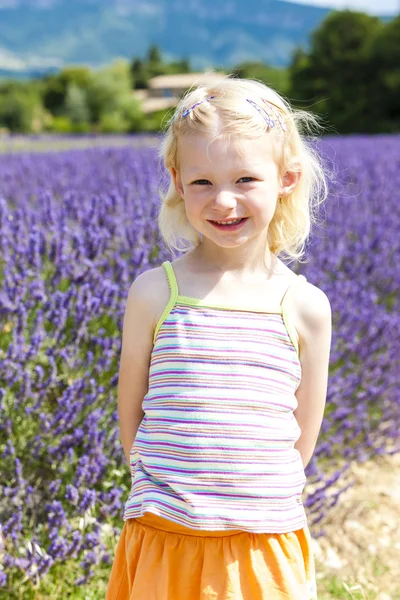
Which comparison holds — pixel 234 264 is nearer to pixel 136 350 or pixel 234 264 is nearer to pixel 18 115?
pixel 136 350

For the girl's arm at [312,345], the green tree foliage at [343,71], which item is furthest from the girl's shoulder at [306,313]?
A: the green tree foliage at [343,71]

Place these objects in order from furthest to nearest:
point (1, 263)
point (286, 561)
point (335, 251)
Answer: point (335, 251)
point (1, 263)
point (286, 561)

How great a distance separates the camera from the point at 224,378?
1.28 m

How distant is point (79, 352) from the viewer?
2252 millimetres

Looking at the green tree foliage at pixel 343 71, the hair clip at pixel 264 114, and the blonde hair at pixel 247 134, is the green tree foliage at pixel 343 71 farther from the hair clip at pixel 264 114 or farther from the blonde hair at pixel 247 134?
the hair clip at pixel 264 114

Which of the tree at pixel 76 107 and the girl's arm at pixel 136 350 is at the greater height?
the tree at pixel 76 107

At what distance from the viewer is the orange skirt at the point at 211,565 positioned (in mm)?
1228

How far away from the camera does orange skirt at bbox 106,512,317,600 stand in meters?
1.23

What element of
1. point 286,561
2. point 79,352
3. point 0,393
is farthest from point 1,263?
point 286,561

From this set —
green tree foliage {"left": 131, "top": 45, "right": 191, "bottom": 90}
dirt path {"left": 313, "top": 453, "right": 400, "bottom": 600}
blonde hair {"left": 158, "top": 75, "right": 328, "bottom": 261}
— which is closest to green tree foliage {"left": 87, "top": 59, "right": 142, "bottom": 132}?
green tree foliage {"left": 131, "top": 45, "right": 191, "bottom": 90}

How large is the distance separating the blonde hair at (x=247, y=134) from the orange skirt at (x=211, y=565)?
1.95 ft

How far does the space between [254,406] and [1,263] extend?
177 cm

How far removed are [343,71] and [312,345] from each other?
118 feet

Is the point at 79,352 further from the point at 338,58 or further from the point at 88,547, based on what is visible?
the point at 338,58
